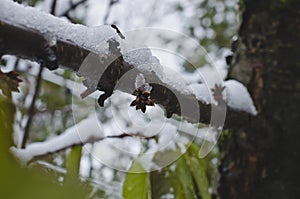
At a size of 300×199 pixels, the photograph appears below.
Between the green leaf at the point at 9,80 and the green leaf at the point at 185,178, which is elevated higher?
the green leaf at the point at 9,80

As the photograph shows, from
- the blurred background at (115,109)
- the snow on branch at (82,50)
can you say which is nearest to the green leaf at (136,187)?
the blurred background at (115,109)

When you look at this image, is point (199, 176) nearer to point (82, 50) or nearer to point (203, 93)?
point (203, 93)

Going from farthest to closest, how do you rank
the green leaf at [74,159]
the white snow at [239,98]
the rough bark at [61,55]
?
the white snow at [239,98] < the green leaf at [74,159] < the rough bark at [61,55]

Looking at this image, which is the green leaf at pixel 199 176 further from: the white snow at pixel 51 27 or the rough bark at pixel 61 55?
the white snow at pixel 51 27

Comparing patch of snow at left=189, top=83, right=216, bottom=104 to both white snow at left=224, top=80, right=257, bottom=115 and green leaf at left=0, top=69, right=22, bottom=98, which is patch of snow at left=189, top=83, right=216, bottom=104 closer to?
white snow at left=224, top=80, right=257, bottom=115

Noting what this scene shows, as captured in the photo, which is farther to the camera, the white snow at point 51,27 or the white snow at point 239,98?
the white snow at point 239,98

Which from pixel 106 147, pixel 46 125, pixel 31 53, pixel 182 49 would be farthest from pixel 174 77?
pixel 182 49

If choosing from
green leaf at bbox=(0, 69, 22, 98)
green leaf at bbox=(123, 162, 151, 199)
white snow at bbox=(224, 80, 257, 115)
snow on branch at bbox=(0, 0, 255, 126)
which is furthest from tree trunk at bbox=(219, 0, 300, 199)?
green leaf at bbox=(0, 69, 22, 98)
